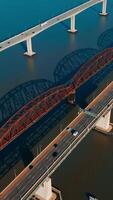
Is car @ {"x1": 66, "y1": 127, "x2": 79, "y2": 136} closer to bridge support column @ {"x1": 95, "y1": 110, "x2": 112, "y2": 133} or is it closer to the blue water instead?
the blue water

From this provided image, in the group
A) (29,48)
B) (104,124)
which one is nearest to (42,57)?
(29,48)

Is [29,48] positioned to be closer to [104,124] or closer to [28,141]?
[104,124]

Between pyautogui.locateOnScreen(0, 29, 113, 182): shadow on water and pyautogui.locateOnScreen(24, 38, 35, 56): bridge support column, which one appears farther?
pyautogui.locateOnScreen(24, 38, 35, 56): bridge support column

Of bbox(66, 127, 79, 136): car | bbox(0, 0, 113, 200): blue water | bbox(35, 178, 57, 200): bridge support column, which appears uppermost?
bbox(0, 0, 113, 200): blue water

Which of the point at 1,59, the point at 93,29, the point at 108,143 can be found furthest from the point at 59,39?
the point at 108,143

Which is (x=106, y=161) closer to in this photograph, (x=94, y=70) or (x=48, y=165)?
(x=48, y=165)

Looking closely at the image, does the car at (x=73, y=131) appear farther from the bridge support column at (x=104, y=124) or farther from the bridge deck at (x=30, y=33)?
the bridge deck at (x=30, y=33)

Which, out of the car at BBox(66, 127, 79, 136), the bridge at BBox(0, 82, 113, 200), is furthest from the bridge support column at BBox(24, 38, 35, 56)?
the car at BBox(66, 127, 79, 136)
